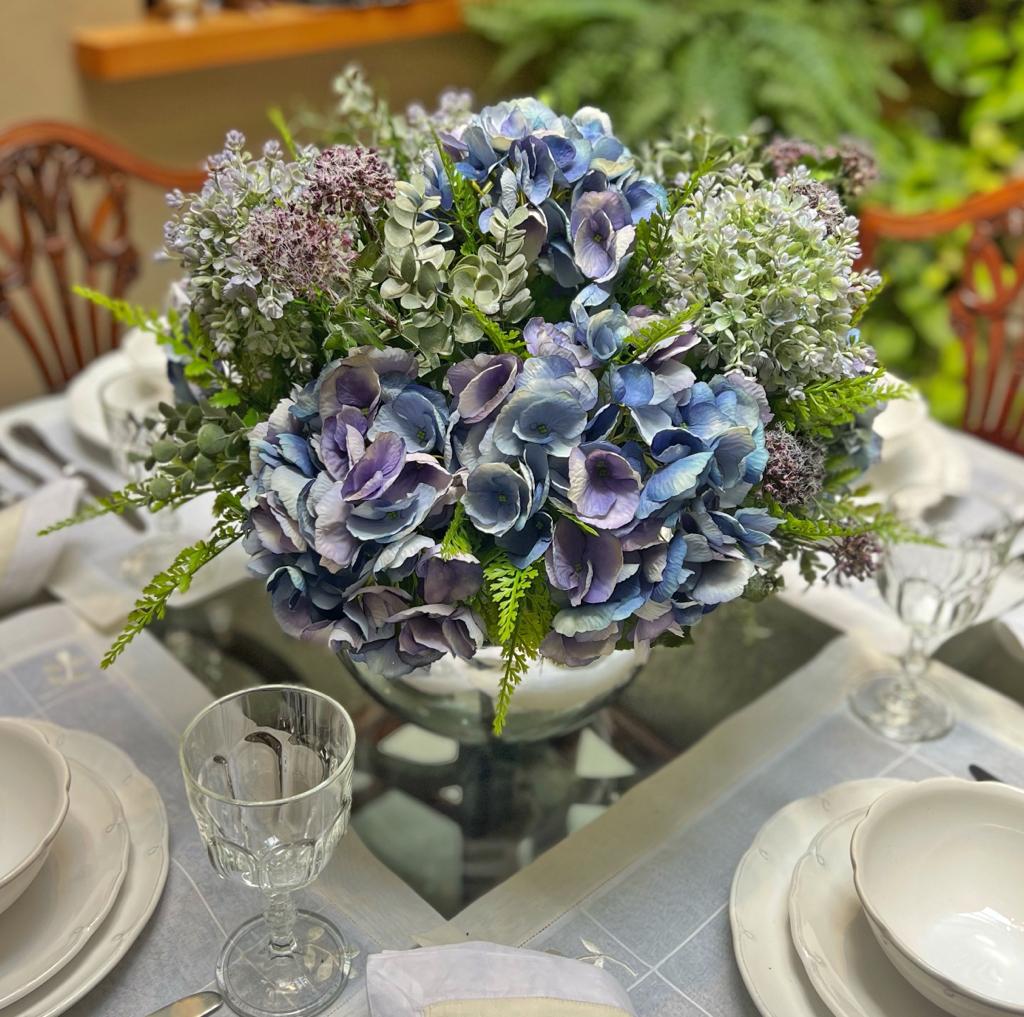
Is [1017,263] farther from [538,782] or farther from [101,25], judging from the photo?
[101,25]

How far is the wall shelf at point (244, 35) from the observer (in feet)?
6.67

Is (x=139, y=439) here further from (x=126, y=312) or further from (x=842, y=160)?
(x=842, y=160)

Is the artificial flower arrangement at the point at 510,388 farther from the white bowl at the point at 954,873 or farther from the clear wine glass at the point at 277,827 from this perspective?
the white bowl at the point at 954,873

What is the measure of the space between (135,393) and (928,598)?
2.52 ft

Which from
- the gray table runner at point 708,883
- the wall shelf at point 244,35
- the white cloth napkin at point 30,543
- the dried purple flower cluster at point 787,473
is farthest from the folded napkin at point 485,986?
the wall shelf at point 244,35

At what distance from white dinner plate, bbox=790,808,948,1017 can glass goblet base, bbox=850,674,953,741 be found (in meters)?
0.17

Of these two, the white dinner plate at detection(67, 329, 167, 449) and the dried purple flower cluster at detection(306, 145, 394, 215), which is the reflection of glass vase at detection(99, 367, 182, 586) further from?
the dried purple flower cluster at detection(306, 145, 394, 215)

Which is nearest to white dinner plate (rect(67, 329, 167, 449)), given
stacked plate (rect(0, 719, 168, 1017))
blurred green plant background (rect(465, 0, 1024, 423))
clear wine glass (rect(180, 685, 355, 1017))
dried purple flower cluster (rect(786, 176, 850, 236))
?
stacked plate (rect(0, 719, 168, 1017))

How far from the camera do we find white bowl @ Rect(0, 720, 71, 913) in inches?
26.3

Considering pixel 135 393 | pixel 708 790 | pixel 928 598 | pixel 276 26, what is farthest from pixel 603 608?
pixel 276 26

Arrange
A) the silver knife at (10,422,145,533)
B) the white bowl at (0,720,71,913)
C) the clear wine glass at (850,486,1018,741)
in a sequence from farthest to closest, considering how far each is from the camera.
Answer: the silver knife at (10,422,145,533) < the clear wine glass at (850,486,1018,741) < the white bowl at (0,720,71,913)

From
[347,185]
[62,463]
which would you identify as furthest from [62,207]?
[347,185]

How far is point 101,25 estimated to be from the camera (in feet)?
6.91

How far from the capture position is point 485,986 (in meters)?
0.58
